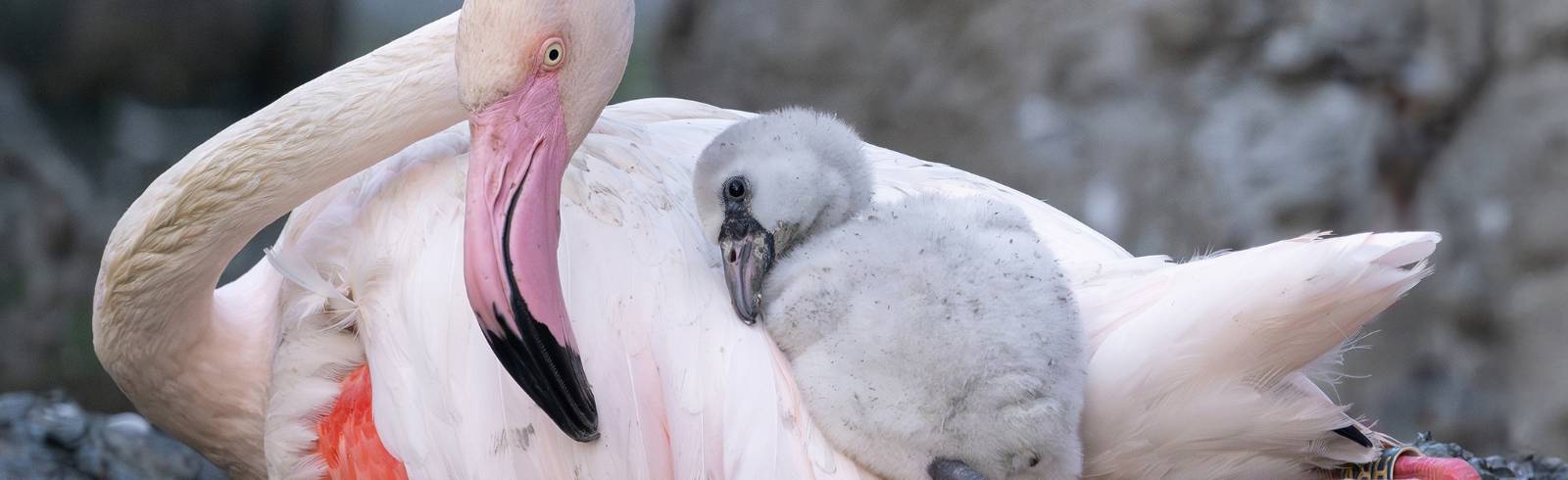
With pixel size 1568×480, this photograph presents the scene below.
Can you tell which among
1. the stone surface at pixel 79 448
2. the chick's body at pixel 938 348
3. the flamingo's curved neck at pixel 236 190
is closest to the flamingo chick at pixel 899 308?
the chick's body at pixel 938 348

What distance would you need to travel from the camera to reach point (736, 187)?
5.78 feet

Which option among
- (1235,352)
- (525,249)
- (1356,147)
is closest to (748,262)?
(525,249)

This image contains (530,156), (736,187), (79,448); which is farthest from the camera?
(79,448)

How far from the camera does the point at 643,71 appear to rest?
Answer: 4.97m

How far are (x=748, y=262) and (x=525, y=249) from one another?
340mm

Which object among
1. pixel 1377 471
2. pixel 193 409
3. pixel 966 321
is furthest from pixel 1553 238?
pixel 193 409

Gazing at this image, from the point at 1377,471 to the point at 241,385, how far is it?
1.72 meters

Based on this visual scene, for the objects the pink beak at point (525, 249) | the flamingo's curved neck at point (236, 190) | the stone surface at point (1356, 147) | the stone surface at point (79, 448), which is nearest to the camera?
the pink beak at point (525, 249)

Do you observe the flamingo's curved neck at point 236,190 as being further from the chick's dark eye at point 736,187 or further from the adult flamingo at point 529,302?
the chick's dark eye at point 736,187

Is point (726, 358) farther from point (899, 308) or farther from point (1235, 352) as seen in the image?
point (1235, 352)

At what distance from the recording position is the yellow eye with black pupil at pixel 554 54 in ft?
5.51

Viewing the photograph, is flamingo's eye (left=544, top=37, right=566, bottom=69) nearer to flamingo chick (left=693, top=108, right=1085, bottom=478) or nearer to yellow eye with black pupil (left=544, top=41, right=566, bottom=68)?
yellow eye with black pupil (left=544, top=41, right=566, bottom=68)

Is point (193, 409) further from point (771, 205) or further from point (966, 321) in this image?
point (966, 321)

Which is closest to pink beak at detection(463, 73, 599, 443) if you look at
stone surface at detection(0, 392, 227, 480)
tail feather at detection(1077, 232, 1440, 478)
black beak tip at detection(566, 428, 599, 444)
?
black beak tip at detection(566, 428, 599, 444)
